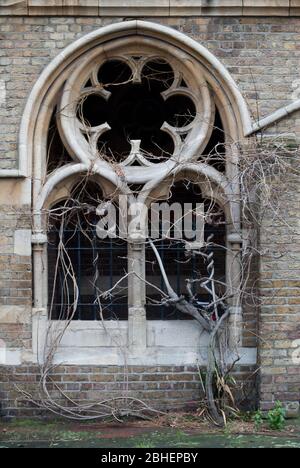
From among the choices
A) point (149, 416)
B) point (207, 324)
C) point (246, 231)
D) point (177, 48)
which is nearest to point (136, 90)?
point (177, 48)

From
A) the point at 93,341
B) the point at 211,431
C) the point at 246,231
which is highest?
the point at 246,231

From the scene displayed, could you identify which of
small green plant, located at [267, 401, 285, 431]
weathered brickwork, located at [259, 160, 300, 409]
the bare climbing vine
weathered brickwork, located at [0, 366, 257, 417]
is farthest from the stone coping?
small green plant, located at [267, 401, 285, 431]

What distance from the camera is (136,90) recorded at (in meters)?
8.16

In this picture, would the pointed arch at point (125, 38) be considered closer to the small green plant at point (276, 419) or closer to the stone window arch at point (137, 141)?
the stone window arch at point (137, 141)

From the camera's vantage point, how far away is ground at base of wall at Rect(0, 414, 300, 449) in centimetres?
574

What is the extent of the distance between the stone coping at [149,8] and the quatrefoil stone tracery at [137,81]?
38cm

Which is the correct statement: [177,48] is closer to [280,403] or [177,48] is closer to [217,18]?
[217,18]

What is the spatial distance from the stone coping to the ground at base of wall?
3.87m

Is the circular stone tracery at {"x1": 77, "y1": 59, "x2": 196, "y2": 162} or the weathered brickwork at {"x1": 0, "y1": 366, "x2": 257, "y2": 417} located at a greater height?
the circular stone tracery at {"x1": 77, "y1": 59, "x2": 196, "y2": 162}

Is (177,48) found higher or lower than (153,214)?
higher

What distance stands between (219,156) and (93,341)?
→ 2220mm

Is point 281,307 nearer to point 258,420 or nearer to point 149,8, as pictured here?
point 258,420

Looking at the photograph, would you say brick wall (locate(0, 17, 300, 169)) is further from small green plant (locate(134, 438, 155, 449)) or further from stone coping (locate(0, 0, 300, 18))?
small green plant (locate(134, 438, 155, 449))

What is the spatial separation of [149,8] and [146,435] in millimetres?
3987
